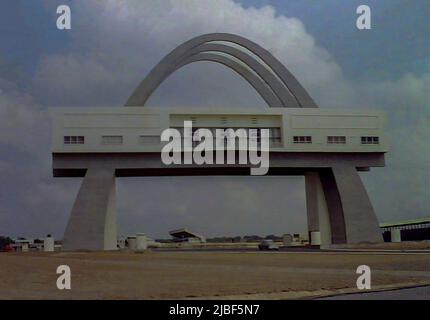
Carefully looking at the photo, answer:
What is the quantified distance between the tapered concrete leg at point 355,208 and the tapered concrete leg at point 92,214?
24.7m

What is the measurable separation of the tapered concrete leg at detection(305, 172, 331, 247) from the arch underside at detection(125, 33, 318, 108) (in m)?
9.07

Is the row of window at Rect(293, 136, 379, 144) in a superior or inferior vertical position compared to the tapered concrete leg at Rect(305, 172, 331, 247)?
superior

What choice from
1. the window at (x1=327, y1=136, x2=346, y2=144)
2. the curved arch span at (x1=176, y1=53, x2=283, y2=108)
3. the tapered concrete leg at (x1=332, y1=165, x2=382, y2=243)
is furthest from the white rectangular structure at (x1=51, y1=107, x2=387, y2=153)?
the curved arch span at (x1=176, y1=53, x2=283, y2=108)

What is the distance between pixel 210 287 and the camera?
17.0 metres

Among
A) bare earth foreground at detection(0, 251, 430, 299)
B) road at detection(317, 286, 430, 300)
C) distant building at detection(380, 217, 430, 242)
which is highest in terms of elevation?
distant building at detection(380, 217, 430, 242)

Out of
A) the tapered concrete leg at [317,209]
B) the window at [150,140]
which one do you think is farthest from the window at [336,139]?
the window at [150,140]

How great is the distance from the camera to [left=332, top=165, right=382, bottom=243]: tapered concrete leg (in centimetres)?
5538

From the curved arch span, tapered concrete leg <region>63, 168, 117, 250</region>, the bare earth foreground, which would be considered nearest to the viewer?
the bare earth foreground

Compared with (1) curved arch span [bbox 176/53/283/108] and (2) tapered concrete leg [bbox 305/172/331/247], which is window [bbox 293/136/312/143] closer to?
(2) tapered concrete leg [bbox 305/172/331/247]

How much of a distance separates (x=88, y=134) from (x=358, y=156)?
2942 centimetres

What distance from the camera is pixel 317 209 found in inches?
2421

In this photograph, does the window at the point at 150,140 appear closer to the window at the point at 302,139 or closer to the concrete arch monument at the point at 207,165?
the concrete arch monument at the point at 207,165

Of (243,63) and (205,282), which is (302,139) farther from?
(205,282)

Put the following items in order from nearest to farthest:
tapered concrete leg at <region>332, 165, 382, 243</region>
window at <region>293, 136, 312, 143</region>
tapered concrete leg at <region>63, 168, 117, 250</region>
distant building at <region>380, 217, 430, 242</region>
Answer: tapered concrete leg at <region>63, 168, 117, 250</region> → tapered concrete leg at <region>332, 165, 382, 243</region> → window at <region>293, 136, 312, 143</region> → distant building at <region>380, 217, 430, 242</region>
